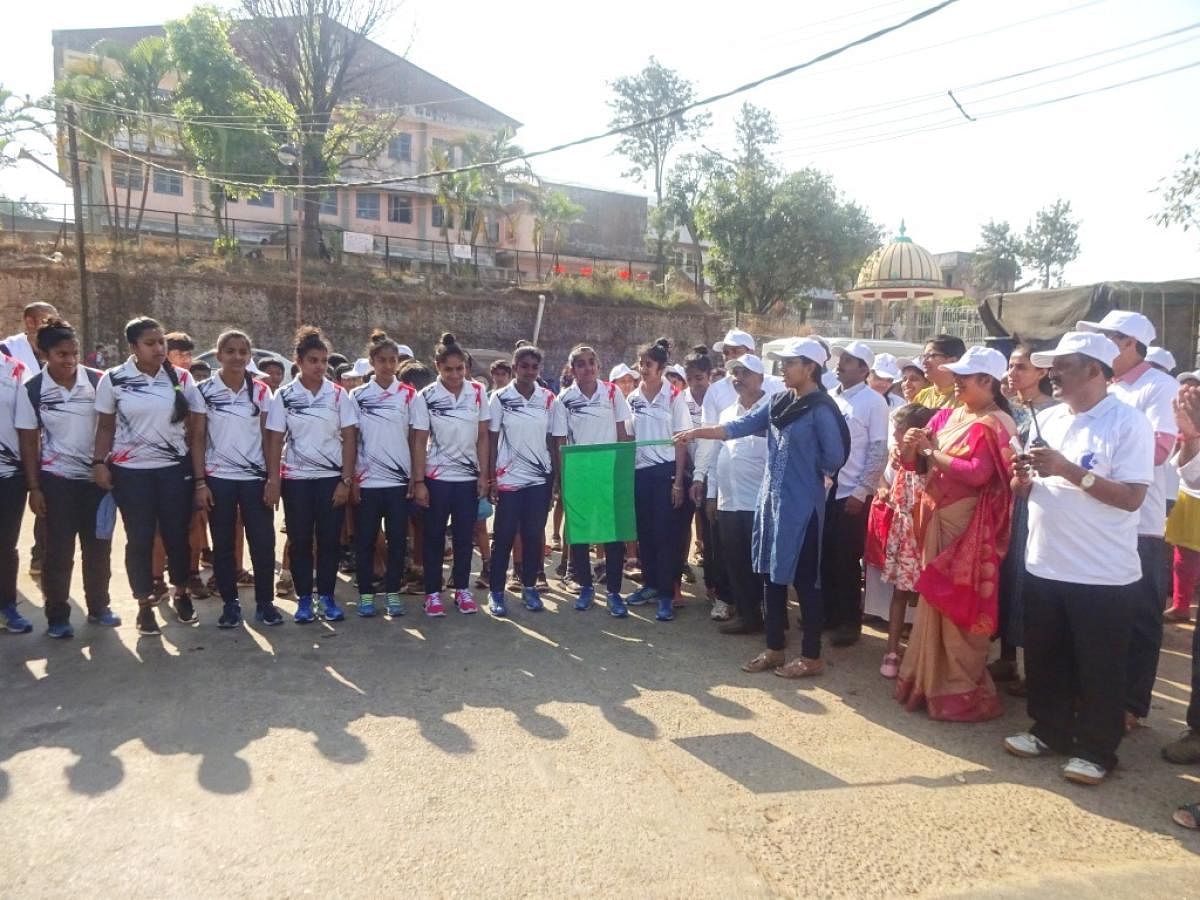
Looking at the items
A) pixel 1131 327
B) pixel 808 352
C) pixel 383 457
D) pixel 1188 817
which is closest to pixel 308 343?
pixel 383 457

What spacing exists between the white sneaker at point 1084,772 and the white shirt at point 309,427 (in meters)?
4.46

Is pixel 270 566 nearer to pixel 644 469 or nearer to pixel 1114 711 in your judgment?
pixel 644 469

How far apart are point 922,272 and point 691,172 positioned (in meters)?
12.2

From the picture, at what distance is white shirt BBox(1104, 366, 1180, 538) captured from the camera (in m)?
4.26

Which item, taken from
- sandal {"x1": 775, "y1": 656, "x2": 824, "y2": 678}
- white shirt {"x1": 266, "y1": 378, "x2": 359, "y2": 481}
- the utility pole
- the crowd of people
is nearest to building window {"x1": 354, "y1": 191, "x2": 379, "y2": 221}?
the utility pole

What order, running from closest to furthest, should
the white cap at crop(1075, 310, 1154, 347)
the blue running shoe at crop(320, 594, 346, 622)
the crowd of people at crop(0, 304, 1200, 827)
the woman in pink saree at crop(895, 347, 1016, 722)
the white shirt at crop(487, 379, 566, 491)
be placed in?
the crowd of people at crop(0, 304, 1200, 827), the woman in pink saree at crop(895, 347, 1016, 722), the white cap at crop(1075, 310, 1154, 347), the blue running shoe at crop(320, 594, 346, 622), the white shirt at crop(487, 379, 566, 491)

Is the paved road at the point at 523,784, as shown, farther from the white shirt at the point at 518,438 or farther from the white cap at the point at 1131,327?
the white cap at the point at 1131,327

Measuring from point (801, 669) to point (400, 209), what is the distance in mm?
37775

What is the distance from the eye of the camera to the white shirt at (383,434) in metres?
5.59

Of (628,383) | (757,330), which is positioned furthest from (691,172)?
(628,383)

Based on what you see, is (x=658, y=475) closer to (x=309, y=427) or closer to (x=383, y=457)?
(x=383, y=457)

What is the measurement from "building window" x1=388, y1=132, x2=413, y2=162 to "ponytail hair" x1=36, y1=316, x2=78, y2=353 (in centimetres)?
3772

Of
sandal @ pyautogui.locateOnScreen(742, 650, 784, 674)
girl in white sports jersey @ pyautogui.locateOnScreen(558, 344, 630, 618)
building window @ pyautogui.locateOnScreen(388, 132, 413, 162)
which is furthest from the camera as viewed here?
building window @ pyautogui.locateOnScreen(388, 132, 413, 162)

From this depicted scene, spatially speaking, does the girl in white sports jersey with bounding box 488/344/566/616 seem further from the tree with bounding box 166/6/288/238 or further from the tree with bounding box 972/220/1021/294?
the tree with bounding box 972/220/1021/294
